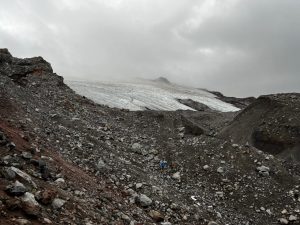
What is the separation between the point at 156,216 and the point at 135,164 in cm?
546

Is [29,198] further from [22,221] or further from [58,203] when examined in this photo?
[22,221]

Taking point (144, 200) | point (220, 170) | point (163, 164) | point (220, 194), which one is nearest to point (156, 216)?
point (144, 200)

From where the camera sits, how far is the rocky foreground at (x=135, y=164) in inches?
418

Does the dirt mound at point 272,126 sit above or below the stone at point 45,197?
above

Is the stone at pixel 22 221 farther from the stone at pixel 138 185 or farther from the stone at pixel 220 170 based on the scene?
the stone at pixel 220 170

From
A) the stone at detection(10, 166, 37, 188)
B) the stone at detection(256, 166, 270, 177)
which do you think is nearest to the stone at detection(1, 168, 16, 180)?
the stone at detection(10, 166, 37, 188)

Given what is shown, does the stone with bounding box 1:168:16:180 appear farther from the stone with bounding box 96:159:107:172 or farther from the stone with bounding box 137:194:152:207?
the stone with bounding box 96:159:107:172

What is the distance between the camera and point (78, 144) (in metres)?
17.4

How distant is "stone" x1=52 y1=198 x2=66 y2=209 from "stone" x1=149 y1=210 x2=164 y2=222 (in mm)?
3619

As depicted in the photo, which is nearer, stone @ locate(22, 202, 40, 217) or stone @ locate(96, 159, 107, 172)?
stone @ locate(22, 202, 40, 217)

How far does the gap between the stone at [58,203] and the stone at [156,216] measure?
362 centimetres

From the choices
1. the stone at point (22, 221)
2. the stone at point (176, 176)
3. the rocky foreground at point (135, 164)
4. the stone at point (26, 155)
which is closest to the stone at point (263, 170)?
the rocky foreground at point (135, 164)

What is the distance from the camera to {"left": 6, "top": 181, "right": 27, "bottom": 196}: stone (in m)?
9.09

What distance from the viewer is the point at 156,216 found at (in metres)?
12.8
